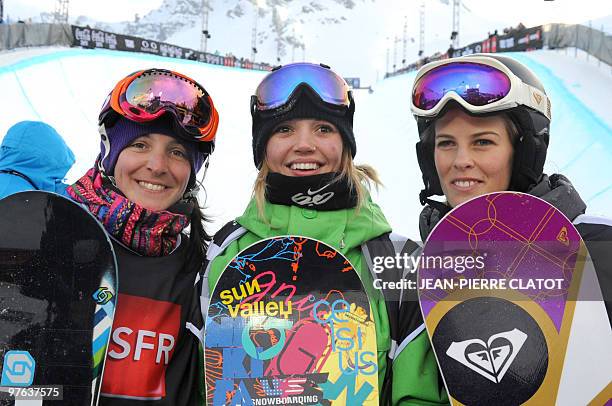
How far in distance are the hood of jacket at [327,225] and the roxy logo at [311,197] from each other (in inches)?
1.2

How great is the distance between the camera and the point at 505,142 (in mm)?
1746

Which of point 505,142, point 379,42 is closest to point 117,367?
point 505,142

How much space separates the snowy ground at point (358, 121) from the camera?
6.54 metres

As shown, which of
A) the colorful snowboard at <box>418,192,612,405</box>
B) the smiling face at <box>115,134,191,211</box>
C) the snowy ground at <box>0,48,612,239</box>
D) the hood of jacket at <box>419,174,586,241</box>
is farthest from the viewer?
the snowy ground at <box>0,48,612,239</box>

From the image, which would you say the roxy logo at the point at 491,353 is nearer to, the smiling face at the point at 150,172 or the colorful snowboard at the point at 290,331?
the colorful snowboard at the point at 290,331

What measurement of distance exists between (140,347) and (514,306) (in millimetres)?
1202

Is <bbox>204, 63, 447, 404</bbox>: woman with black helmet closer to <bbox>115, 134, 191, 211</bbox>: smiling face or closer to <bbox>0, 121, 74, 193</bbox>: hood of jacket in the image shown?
<bbox>115, 134, 191, 211</bbox>: smiling face

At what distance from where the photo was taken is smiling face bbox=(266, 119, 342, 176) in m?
1.83

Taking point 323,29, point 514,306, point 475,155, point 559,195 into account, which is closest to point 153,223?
point 475,155

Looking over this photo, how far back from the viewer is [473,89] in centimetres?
173

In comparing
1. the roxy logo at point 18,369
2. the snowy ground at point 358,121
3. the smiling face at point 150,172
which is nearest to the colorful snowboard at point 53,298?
the roxy logo at point 18,369

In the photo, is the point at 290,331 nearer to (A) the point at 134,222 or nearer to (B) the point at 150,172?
(A) the point at 134,222

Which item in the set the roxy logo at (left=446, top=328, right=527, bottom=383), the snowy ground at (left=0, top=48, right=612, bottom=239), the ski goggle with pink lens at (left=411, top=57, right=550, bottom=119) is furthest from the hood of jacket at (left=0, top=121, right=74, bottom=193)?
the roxy logo at (left=446, top=328, right=527, bottom=383)

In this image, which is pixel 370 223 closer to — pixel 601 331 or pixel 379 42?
pixel 601 331
